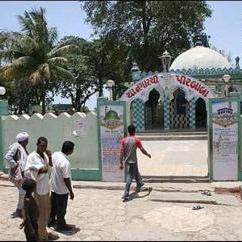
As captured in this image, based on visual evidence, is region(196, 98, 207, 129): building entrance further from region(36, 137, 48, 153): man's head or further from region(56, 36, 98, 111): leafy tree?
region(36, 137, 48, 153): man's head

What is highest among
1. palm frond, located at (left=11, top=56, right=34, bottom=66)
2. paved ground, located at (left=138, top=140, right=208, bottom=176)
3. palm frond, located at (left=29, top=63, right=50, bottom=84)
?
palm frond, located at (left=11, top=56, right=34, bottom=66)

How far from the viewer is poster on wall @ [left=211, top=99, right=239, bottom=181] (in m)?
→ 10.3

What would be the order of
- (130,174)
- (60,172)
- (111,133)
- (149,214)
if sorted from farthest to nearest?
(111,133)
(130,174)
(149,214)
(60,172)

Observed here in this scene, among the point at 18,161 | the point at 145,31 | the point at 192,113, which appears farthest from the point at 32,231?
the point at 145,31

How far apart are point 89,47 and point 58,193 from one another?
33.2 m

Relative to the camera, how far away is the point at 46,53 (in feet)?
86.3

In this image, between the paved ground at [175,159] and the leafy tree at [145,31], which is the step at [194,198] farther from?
the leafy tree at [145,31]

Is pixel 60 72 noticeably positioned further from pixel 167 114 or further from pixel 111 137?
pixel 111 137

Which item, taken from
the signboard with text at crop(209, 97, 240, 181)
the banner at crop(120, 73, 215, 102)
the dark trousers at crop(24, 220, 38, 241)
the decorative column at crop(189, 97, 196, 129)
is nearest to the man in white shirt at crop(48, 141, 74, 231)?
the dark trousers at crop(24, 220, 38, 241)

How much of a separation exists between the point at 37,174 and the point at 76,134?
15.2ft

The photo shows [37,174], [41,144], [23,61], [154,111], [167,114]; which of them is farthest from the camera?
[154,111]

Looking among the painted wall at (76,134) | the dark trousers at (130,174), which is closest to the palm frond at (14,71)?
the painted wall at (76,134)

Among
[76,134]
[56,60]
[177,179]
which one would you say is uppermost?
[56,60]

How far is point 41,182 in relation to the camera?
663 cm
